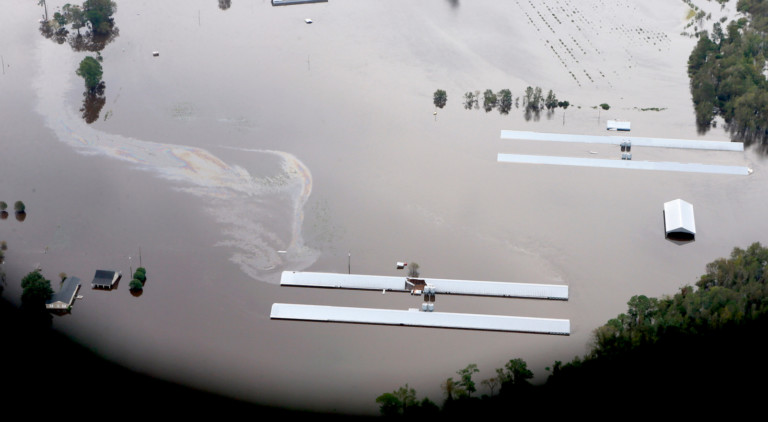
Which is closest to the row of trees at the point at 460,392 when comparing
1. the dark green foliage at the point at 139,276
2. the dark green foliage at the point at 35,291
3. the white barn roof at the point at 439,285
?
the white barn roof at the point at 439,285

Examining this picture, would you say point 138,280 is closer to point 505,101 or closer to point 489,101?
point 489,101

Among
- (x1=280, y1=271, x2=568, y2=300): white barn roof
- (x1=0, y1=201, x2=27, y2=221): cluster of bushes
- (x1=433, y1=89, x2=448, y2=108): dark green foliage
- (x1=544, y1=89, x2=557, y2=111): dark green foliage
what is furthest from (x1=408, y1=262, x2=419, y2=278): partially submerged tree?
(x1=0, y1=201, x2=27, y2=221): cluster of bushes

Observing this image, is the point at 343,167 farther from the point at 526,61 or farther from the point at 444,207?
the point at 526,61

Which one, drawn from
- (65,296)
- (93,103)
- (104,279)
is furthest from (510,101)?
(65,296)

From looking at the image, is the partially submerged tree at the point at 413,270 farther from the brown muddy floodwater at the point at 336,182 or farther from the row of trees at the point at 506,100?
the row of trees at the point at 506,100

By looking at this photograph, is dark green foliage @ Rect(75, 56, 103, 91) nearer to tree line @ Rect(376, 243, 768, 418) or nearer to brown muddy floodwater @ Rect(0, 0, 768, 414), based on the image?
brown muddy floodwater @ Rect(0, 0, 768, 414)

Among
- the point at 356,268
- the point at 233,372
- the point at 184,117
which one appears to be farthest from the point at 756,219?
the point at 184,117
